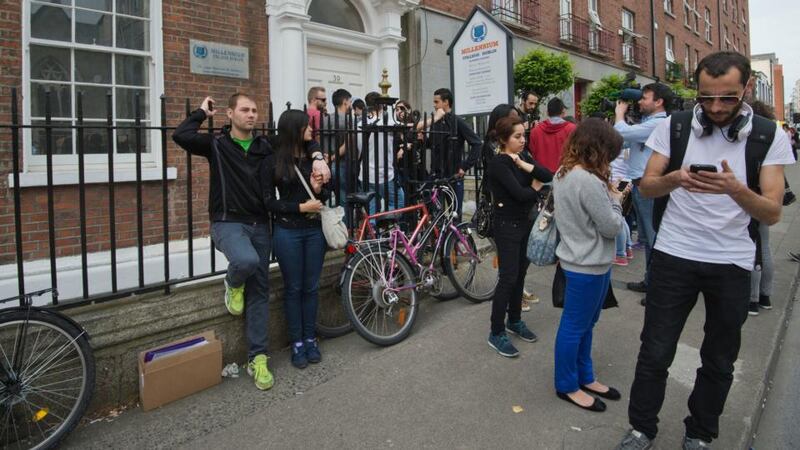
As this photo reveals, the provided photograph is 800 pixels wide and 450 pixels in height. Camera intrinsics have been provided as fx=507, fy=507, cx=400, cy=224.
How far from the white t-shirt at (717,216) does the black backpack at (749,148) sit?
0.7 inches

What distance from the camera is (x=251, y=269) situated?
3180 mm

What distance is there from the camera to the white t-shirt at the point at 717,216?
2.18 meters

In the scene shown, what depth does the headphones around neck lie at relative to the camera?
2.13 metres

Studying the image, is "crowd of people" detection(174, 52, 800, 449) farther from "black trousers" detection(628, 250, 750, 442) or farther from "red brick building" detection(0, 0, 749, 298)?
"red brick building" detection(0, 0, 749, 298)

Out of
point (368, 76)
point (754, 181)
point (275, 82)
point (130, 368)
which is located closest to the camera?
point (754, 181)

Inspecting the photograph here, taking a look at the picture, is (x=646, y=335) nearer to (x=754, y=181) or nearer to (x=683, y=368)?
(x=754, y=181)

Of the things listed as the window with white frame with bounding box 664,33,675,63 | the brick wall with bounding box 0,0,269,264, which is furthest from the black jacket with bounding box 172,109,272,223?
the window with white frame with bounding box 664,33,675,63

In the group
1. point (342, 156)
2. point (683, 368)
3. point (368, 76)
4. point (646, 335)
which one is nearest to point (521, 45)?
point (368, 76)

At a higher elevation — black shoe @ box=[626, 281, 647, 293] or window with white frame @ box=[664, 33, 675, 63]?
window with white frame @ box=[664, 33, 675, 63]

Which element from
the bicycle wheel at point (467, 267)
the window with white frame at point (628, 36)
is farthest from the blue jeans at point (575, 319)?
the window with white frame at point (628, 36)

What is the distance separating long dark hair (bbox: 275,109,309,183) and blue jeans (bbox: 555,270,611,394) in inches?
73.8

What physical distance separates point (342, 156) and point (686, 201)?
2.98m

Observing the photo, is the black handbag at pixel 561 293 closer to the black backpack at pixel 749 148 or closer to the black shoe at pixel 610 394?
the black shoe at pixel 610 394

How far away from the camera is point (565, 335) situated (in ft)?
9.41
